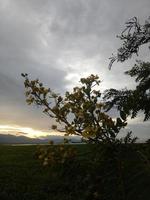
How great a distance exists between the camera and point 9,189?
13.1m

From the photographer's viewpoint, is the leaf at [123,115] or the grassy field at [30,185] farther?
the grassy field at [30,185]

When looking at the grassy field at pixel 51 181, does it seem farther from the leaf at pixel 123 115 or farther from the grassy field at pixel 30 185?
the leaf at pixel 123 115

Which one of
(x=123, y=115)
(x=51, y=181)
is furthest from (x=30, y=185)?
(x=123, y=115)

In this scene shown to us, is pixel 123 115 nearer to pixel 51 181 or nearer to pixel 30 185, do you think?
pixel 30 185

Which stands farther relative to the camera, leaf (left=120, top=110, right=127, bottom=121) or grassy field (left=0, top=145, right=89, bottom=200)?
grassy field (left=0, top=145, right=89, bottom=200)

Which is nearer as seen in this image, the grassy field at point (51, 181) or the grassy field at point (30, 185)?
the grassy field at point (51, 181)

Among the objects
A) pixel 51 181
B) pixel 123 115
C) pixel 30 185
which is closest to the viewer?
pixel 123 115

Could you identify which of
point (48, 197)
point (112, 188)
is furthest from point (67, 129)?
point (48, 197)

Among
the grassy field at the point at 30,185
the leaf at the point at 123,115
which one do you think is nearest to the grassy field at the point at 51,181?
the grassy field at the point at 30,185

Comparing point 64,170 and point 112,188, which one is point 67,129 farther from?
point 112,188

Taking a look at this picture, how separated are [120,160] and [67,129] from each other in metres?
0.64

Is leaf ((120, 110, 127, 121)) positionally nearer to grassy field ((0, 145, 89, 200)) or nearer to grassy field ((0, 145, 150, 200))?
grassy field ((0, 145, 150, 200))

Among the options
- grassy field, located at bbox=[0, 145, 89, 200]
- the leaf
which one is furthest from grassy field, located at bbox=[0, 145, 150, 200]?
the leaf

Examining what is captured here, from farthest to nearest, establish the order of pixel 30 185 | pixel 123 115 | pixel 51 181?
pixel 51 181, pixel 30 185, pixel 123 115
